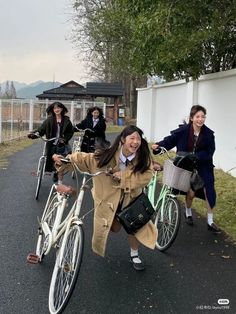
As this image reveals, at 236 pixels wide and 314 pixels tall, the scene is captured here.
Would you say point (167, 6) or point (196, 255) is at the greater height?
point (167, 6)

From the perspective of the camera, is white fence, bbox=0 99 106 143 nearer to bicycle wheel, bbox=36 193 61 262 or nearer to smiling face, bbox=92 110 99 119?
smiling face, bbox=92 110 99 119

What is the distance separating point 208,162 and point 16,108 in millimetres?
17745

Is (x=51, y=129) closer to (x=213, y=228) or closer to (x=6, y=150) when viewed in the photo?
(x=213, y=228)

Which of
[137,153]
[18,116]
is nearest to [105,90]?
[18,116]

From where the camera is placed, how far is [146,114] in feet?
71.2

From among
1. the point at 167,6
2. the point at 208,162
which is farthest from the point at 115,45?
the point at 208,162

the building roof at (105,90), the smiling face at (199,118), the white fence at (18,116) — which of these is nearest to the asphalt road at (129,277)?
the smiling face at (199,118)

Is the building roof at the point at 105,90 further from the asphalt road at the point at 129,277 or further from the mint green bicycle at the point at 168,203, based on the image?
the mint green bicycle at the point at 168,203

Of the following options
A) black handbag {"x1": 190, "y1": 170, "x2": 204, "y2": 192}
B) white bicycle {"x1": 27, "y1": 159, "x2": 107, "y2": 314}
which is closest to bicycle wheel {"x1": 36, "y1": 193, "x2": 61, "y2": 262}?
white bicycle {"x1": 27, "y1": 159, "x2": 107, "y2": 314}

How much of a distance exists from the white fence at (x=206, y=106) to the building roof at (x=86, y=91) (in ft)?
62.7

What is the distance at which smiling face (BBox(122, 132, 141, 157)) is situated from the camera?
4.61m

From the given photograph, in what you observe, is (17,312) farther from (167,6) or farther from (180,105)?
(180,105)

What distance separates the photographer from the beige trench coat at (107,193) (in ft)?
15.1

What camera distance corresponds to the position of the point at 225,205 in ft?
26.3
